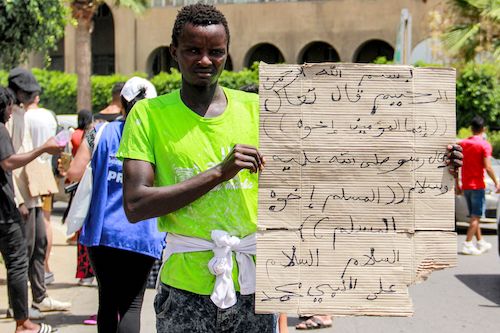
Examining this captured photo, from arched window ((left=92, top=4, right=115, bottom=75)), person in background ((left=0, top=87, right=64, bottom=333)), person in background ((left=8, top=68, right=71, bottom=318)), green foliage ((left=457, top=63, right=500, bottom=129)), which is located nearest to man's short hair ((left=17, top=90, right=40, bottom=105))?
person in background ((left=8, top=68, right=71, bottom=318))

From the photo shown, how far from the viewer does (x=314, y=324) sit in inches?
294

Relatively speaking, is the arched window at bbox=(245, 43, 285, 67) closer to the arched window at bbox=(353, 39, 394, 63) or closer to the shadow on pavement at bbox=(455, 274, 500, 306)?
the arched window at bbox=(353, 39, 394, 63)

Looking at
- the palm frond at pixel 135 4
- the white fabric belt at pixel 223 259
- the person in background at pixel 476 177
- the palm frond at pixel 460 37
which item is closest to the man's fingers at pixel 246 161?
the white fabric belt at pixel 223 259

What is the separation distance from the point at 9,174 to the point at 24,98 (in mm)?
1094

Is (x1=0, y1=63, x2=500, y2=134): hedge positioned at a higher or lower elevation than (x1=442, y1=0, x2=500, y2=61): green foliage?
lower

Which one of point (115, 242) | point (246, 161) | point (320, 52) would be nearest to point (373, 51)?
point (320, 52)

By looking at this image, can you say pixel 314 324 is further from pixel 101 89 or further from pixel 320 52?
pixel 320 52

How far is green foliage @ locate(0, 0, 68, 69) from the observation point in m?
8.78

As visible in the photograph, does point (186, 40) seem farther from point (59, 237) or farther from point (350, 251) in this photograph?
point (59, 237)

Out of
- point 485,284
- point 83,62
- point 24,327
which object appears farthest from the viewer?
point 83,62

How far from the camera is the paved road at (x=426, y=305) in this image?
7523 mm

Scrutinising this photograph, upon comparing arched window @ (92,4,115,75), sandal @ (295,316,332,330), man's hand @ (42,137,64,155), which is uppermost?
arched window @ (92,4,115,75)

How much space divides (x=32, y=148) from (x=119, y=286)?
2775 millimetres

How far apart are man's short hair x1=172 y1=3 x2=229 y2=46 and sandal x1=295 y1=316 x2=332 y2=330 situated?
4.54 metres
